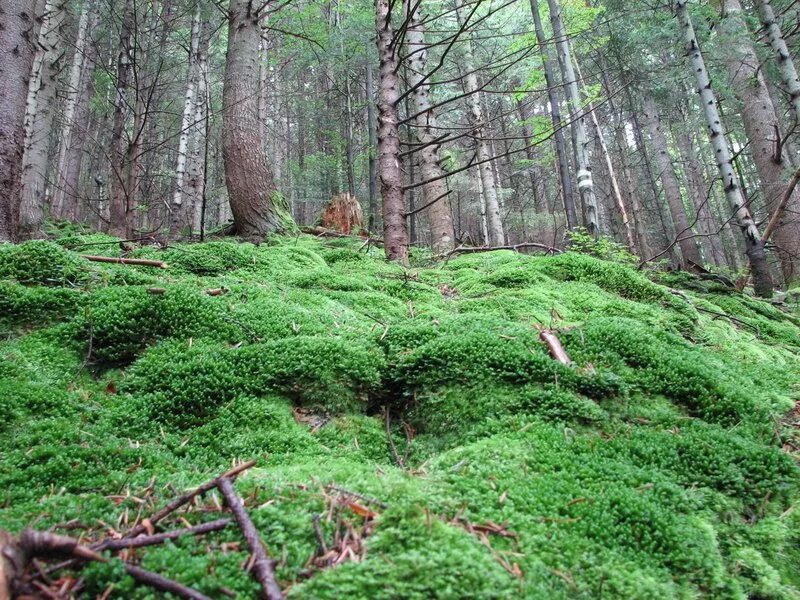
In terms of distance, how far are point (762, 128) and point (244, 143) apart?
11.6 meters

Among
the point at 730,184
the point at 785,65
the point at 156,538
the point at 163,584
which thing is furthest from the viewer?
the point at 785,65

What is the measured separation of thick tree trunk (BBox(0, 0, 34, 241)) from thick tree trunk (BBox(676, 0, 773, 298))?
9.36 metres

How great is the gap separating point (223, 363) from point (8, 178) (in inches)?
137

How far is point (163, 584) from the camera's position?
1.16m

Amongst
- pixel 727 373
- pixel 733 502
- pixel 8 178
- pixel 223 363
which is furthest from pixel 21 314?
pixel 727 373

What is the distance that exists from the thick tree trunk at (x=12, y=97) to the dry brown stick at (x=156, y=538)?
428 centimetres

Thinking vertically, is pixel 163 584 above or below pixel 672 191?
below

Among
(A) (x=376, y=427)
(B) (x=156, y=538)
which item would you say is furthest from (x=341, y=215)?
(B) (x=156, y=538)

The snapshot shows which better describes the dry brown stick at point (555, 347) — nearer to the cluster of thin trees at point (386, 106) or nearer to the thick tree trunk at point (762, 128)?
the cluster of thin trees at point (386, 106)

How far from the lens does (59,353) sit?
2.55 m

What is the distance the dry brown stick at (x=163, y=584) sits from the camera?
115 cm

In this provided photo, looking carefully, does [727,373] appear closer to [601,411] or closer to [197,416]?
A: [601,411]

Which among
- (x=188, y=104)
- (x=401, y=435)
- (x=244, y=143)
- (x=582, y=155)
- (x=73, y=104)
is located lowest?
(x=401, y=435)

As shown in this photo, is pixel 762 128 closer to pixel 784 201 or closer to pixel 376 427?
pixel 784 201
